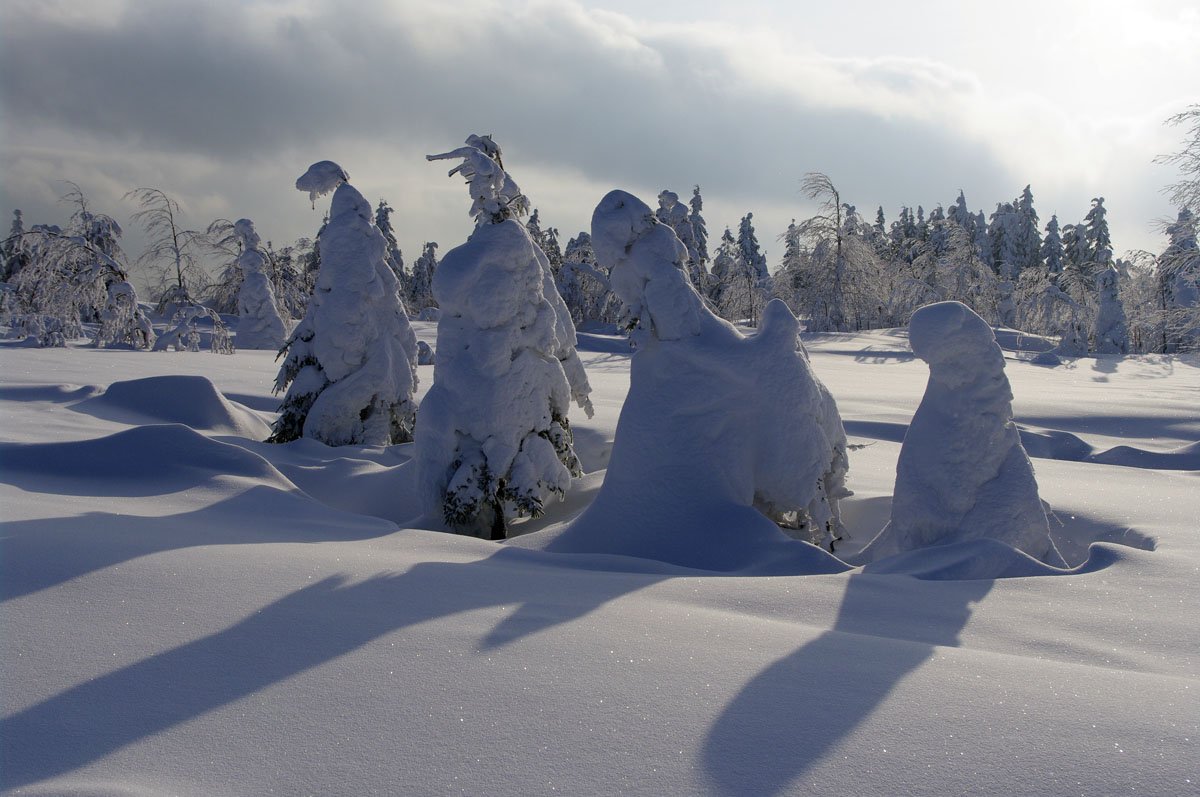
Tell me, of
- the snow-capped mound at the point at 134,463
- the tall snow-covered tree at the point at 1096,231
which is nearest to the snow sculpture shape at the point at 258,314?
the snow-capped mound at the point at 134,463

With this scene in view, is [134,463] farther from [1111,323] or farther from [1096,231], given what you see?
[1096,231]

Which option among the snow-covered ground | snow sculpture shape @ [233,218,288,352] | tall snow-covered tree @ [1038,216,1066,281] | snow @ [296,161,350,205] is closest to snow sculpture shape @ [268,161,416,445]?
snow @ [296,161,350,205]

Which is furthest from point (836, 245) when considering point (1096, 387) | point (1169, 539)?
point (1169, 539)

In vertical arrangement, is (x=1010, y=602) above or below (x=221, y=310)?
below

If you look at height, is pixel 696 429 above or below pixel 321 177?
below

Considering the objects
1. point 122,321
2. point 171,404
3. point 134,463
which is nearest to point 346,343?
point 171,404

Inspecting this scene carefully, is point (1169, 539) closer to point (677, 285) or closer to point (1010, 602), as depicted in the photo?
point (1010, 602)

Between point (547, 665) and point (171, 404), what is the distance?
10423 mm

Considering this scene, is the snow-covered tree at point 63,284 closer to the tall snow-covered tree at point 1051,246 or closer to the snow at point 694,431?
the snow at point 694,431

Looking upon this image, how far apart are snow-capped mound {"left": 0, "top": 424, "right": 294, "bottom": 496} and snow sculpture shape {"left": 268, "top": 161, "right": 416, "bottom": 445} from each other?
13.9 ft

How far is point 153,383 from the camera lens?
11.3 m

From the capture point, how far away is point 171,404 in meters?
10.9

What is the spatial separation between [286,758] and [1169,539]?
6.16 metres

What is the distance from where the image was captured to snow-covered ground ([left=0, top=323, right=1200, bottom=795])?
211cm
